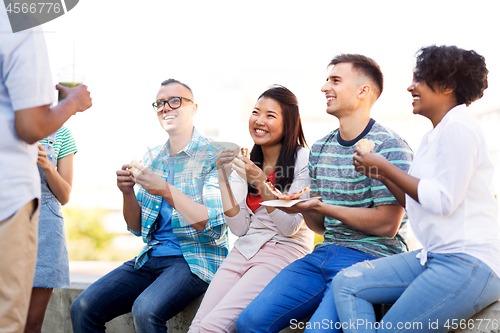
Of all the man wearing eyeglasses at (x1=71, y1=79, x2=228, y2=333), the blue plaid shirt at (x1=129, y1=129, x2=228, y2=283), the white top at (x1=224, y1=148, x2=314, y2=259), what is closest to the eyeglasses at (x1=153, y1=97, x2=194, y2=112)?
the man wearing eyeglasses at (x1=71, y1=79, x2=228, y2=333)

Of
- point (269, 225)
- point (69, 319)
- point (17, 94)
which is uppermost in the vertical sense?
point (17, 94)

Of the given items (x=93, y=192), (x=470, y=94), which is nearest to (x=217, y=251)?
(x=470, y=94)

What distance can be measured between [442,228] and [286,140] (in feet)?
3.57

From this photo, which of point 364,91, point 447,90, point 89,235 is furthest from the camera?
point 89,235

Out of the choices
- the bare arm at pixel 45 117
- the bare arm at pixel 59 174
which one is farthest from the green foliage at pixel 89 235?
the bare arm at pixel 45 117

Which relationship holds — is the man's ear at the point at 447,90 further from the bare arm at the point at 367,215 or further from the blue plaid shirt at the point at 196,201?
the blue plaid shirt at the point at 196,201

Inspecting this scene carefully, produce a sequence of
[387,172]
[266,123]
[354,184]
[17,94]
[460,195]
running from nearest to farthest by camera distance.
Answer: [17,94] < [460,195] < [387,172] < [354,184] < [266,123]

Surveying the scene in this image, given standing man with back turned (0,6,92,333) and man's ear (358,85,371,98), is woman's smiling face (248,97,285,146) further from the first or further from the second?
standing man with back turned (0,6,92,333)

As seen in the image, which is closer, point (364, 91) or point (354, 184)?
point (354, 184)

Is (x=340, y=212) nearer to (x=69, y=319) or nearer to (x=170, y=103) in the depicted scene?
(x=170, y=103)

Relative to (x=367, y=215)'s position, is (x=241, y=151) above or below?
above

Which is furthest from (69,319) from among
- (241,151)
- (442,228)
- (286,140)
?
(442,228)

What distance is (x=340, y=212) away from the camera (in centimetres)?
191

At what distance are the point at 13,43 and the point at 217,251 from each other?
4.90 feet
